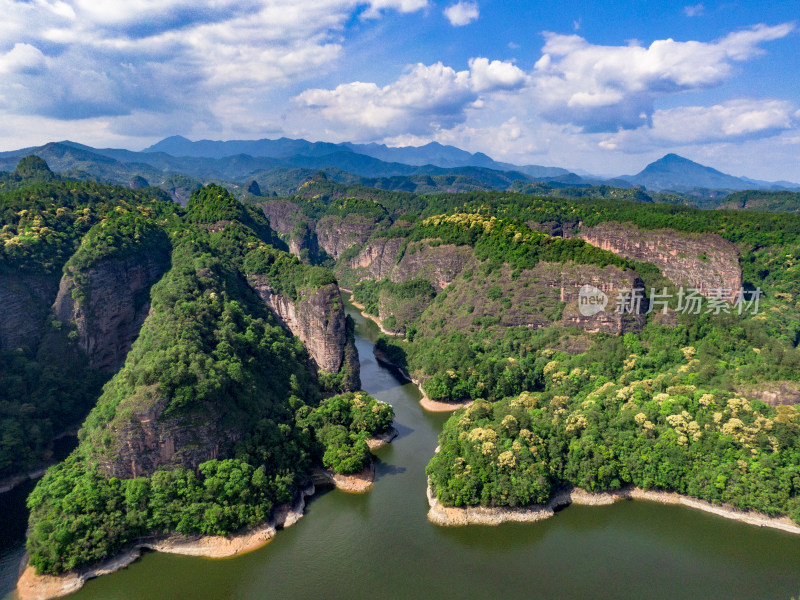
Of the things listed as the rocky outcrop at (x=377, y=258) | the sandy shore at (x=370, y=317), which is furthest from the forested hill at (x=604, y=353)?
the rocky outcrop at (x=377, y=258)

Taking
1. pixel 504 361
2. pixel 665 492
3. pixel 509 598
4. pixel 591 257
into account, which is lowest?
pixel 509 598

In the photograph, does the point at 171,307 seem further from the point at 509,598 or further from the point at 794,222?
the point at 794,222

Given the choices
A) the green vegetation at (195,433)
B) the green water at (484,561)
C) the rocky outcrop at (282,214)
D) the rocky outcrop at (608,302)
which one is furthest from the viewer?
the rocky outcrop at (282,214)

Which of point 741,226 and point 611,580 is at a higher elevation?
A: point 741,226

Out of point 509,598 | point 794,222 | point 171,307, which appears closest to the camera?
point 509,598

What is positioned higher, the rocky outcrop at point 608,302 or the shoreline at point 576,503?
the rocky outcrop at point 608,302

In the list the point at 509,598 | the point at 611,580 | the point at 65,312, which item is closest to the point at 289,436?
the point at 509,598

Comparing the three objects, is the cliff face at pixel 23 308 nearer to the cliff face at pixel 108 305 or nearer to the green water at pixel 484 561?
the cliff face at pixel 108 305

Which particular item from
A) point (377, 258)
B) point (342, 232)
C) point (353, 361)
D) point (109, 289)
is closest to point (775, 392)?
point (353, 361)
